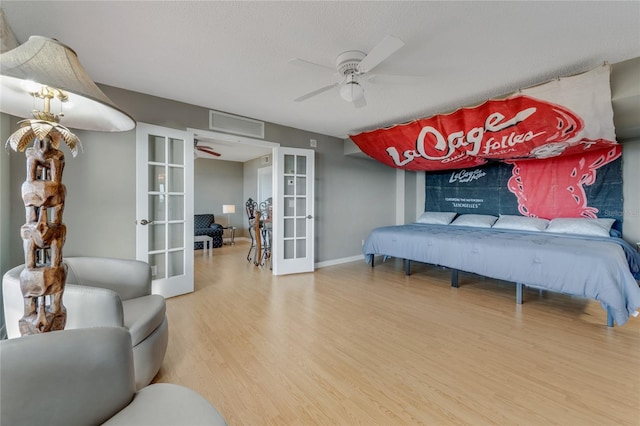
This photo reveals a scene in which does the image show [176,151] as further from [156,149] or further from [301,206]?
[301,206]

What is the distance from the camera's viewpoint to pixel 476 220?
473 centimetres

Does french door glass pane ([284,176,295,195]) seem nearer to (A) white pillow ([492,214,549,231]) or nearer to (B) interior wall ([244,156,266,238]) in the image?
(B) interior wall ([244,156,266,238])

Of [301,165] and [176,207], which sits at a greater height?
[301,165]

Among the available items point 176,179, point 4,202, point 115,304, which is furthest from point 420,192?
point 4,202

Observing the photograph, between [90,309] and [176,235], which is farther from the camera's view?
[176,235]

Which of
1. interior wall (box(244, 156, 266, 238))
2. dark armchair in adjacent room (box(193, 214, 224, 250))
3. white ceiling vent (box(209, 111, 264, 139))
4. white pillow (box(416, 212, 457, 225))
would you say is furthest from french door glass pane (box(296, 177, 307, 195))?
dark armchair in adjacent room (box(193, 214, 224, 250))

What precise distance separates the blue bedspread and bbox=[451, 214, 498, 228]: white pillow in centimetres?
48

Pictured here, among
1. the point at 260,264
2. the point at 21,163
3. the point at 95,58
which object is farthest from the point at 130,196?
the point at 260,264

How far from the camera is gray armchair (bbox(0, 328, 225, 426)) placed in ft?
2.56

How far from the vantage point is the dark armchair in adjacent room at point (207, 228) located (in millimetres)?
6789

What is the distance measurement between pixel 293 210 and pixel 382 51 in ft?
9.94

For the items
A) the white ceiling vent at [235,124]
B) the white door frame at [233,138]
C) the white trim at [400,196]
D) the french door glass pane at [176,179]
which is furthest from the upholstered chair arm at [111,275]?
the white trim at [400,196]

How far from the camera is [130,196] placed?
9.87ft

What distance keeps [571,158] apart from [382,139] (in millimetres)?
2884
